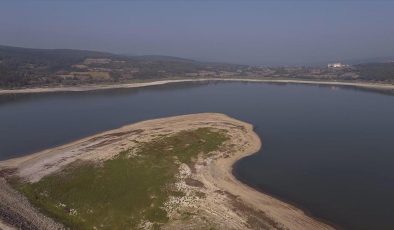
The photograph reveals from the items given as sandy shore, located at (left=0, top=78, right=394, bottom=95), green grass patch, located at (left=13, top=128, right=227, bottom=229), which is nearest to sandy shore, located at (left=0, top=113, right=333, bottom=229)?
green grass patch, located at (left=13, top=128, right=227, bottom=229)

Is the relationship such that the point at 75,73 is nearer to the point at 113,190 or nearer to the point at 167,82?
the point at 167,82

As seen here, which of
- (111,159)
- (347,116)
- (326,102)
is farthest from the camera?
(326,102)

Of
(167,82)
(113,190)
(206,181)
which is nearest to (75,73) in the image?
(167,82)

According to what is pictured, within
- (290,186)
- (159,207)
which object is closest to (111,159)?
(159,207)

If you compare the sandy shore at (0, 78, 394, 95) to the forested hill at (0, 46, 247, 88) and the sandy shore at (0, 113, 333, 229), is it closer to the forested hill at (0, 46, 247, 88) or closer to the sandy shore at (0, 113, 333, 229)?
the forested hill at (0, 46, 247, 88)

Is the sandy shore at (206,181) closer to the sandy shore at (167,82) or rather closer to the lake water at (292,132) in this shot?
the lake water at (292,132)

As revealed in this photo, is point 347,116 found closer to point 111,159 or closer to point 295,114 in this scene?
point 295,114
